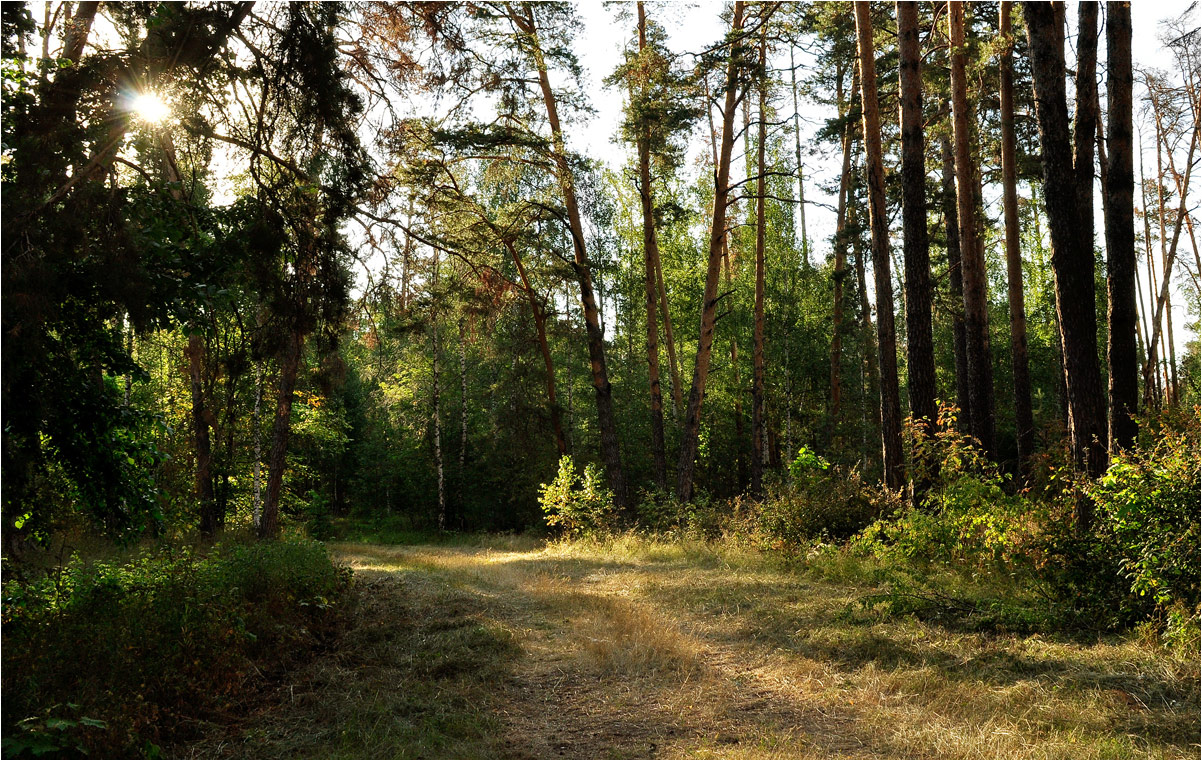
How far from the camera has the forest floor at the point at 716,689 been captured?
439 centimetres

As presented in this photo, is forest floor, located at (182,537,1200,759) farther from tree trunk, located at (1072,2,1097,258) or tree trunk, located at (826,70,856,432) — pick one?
tree trunk, located at (826,70,856,432)

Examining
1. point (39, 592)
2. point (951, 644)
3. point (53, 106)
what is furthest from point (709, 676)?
point (53, 106)

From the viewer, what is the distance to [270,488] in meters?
15.2


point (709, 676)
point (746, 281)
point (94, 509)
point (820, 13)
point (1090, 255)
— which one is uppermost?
point (820, 13)

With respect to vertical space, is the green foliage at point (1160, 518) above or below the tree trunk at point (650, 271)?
below

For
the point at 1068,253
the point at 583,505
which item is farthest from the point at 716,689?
the point at 583,505

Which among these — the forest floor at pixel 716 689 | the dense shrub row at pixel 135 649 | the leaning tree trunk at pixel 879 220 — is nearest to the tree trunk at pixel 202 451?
the dense shrub row at pixel 135 649

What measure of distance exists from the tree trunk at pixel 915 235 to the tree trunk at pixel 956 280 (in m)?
4.36

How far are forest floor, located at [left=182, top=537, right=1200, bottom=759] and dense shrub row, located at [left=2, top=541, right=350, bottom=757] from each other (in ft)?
1.06

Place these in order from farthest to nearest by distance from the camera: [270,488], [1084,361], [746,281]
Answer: [746,281], [270,488], [1084,361]

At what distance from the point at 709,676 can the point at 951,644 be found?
1.96 meters

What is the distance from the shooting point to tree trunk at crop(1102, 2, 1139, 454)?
9.17m

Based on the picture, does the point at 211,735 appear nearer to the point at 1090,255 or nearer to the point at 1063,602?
the point at 1063,602

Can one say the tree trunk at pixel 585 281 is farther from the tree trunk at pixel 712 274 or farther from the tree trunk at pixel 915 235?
the tree trunk at pixel 915 235
